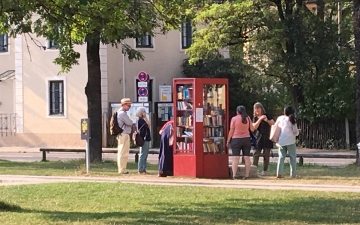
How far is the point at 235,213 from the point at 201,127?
650 centimetres

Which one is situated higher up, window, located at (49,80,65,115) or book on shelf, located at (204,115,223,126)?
window, located at (49,80,65,115)

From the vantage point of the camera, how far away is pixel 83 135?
62.6 ft

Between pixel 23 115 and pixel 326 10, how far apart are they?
1561 centimetres

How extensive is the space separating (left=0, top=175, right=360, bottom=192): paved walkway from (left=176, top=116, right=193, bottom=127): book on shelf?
1.31 meters

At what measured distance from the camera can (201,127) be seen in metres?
18.0

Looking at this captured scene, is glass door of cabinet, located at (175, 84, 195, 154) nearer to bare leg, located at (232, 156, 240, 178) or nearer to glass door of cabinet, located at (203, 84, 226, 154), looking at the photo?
glass door of cabinet, located at (203, 84, 226, 154)

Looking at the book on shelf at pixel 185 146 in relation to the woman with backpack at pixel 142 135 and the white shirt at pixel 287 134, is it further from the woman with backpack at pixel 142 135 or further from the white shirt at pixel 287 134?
the white shirt at pixel 287 134

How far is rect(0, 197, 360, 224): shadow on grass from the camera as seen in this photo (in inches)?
431

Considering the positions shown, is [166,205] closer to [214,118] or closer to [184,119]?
[184,119]

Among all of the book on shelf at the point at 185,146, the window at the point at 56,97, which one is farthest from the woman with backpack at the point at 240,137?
the window at the point at 56,97

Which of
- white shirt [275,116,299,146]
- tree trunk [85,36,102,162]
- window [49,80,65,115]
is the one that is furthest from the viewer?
window [49,80,65,115]

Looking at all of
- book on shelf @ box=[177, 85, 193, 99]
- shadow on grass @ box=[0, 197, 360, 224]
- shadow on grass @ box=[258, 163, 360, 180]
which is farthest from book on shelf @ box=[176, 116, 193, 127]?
shadow on grass @ box=[0, 197, 360, 224]

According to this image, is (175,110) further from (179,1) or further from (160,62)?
(160,62)

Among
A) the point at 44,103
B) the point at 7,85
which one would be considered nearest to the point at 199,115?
the point at 44,103
